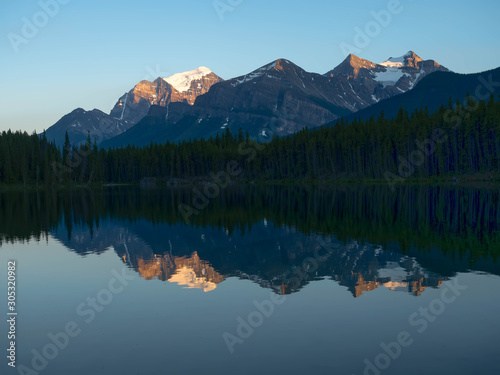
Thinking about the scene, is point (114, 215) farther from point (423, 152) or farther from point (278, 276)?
point (423, 152)

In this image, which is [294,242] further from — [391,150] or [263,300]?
[391,150]

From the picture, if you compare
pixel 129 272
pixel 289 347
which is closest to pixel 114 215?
pixel 129 272

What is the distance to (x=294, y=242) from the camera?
127ft

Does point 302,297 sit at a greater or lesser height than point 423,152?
lesser

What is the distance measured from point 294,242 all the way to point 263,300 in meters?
16.8

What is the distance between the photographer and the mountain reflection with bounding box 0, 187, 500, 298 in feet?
89.2

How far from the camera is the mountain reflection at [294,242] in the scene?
2719cm

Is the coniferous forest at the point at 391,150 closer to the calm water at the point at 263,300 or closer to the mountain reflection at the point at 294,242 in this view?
the mountain reflection at the point at 294,242

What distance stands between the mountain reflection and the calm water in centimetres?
20

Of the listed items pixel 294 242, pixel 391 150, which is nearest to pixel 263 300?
pixel 294 242

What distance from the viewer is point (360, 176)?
566 ft

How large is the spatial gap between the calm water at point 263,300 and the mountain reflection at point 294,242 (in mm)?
196

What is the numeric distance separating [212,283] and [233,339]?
29.5 feet

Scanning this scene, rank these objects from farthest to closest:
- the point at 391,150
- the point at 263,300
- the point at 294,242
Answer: the point at 391,150 → the point at 294,242 → the point at 263,300
